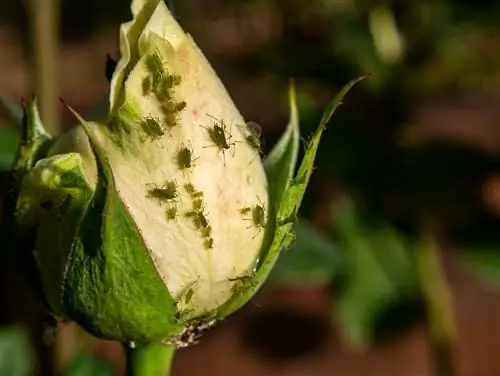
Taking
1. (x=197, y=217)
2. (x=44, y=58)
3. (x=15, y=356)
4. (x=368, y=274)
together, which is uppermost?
(x=197, y=217)

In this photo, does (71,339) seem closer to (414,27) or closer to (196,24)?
(414,27)

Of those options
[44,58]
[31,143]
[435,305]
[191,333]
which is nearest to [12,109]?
[31,143]

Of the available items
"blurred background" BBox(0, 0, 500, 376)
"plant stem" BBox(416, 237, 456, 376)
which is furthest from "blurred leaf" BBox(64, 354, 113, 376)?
"plant stem" BBox(416, 237, 456, 376)

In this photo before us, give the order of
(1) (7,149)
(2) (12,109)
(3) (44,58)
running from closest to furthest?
1. (2) (12,109)
2. (1) (7,149)
3. (3) (44,58)

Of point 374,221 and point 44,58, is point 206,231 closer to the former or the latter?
point 44,58

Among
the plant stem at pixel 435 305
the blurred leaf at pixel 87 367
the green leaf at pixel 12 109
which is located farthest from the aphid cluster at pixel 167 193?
the plant stem at pixel 435 305

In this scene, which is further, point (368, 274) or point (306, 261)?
point (368, 274)

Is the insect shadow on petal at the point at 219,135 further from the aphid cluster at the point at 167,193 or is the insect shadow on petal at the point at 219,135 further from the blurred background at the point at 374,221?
the blurred background at the point at 374,221

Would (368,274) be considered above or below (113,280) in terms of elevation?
below
